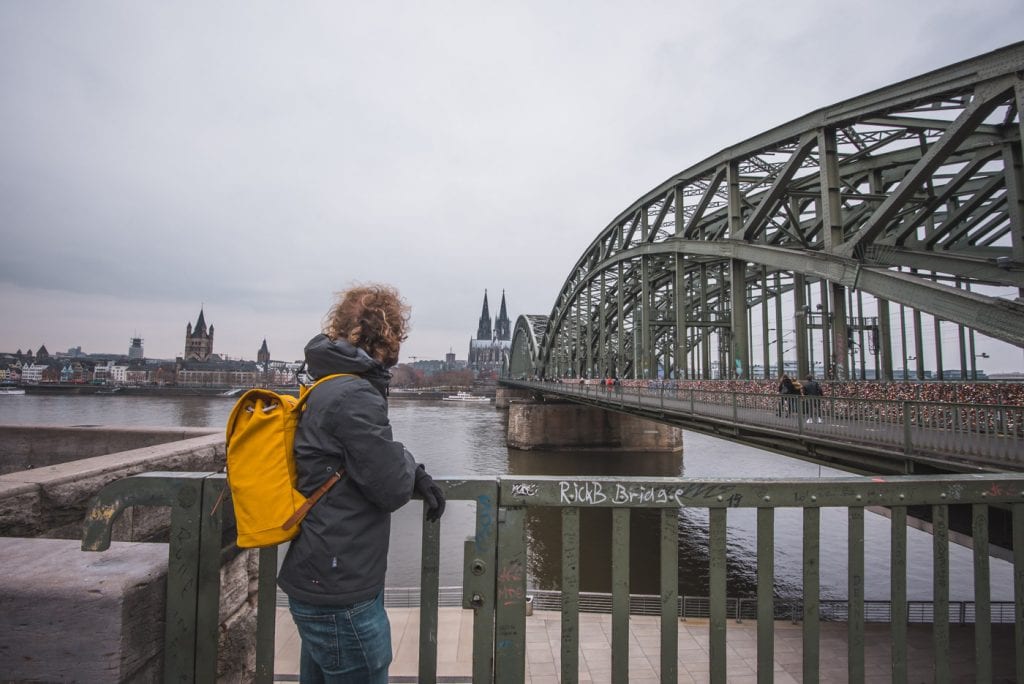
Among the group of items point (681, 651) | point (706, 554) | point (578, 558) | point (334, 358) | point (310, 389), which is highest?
point (334, 358)

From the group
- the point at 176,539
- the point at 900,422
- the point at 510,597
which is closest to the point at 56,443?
the point at 176,539

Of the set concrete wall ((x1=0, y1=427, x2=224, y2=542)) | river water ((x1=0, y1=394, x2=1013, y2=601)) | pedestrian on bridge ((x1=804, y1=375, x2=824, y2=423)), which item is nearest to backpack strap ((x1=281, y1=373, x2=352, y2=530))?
concrete wall ((x1=0, y1=427, x2=224, y2=542))

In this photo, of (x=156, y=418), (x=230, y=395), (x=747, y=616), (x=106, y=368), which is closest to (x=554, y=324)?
(x=156, y=418)

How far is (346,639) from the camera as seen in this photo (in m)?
1.82

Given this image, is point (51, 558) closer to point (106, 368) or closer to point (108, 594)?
point (108, 594)

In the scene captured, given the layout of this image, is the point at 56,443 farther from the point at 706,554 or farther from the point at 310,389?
the point at 706,554

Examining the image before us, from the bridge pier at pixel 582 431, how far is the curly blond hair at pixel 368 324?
4067cm

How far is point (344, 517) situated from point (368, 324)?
2.38 feet

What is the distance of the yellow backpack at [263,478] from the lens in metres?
1.73

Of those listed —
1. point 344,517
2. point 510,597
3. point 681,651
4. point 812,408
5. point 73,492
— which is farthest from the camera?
point 812,408

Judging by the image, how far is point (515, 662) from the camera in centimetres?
203

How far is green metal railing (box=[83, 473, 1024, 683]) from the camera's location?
1.98 meters

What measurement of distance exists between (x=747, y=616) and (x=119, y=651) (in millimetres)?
12455

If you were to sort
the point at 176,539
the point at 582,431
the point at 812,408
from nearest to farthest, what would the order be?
the point at 176,539 → the point at 812,408 → the point at 582,431
